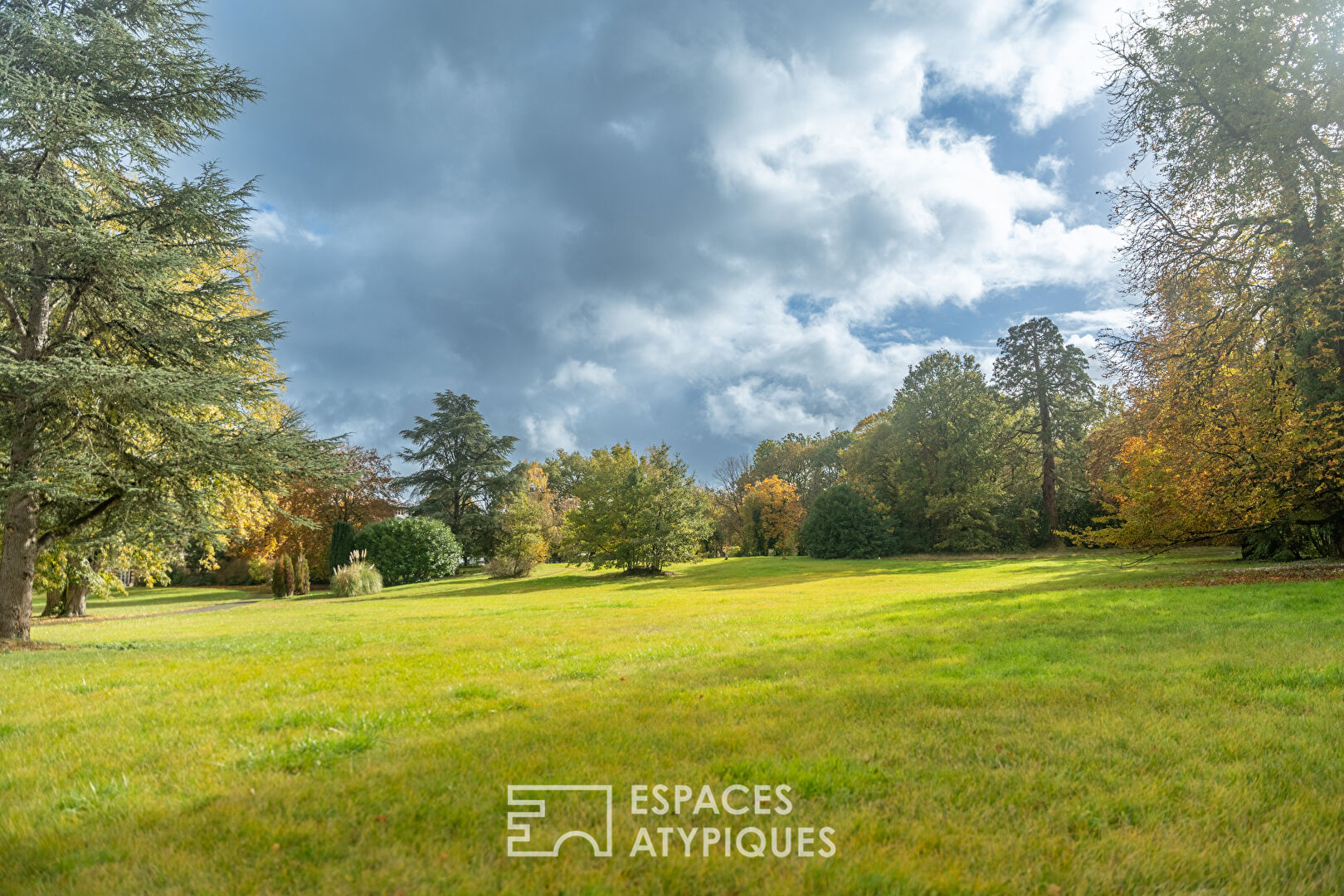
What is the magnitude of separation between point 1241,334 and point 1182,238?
2540 millimetres

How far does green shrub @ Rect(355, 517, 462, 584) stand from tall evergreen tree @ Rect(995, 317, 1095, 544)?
3699cm

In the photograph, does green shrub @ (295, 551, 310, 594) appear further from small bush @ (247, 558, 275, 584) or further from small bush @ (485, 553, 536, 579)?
small bush @ (485, 553, 536, 579)

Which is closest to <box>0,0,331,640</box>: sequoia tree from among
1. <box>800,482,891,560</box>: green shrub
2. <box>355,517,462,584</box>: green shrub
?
<box>355,517,462,584</box>: green shrub

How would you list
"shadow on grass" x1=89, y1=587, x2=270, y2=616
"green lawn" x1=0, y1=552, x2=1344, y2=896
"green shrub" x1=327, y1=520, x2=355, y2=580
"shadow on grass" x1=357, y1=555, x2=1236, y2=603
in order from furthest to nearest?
"green shrub" x1=327, y1=520, x2=355, y2=580, "shadow on grass" x1=89, y1=587, x2=270, y2=616, "shadow on grass" x1=357, y1=555, x2=1236, y2=603, "green lawn" x1=0, y1=552, x2=1344, y2=896

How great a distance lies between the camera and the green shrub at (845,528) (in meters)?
37.2

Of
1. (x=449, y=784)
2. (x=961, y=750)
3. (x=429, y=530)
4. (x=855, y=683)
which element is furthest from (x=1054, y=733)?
(x=429, y=530)

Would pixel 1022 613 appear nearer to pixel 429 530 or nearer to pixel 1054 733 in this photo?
pixel 1054 733

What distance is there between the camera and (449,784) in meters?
3.27

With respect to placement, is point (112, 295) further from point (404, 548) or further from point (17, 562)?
point (404, 548)

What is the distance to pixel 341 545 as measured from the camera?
1436 inches

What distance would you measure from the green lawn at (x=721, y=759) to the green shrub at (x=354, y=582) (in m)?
21.9
